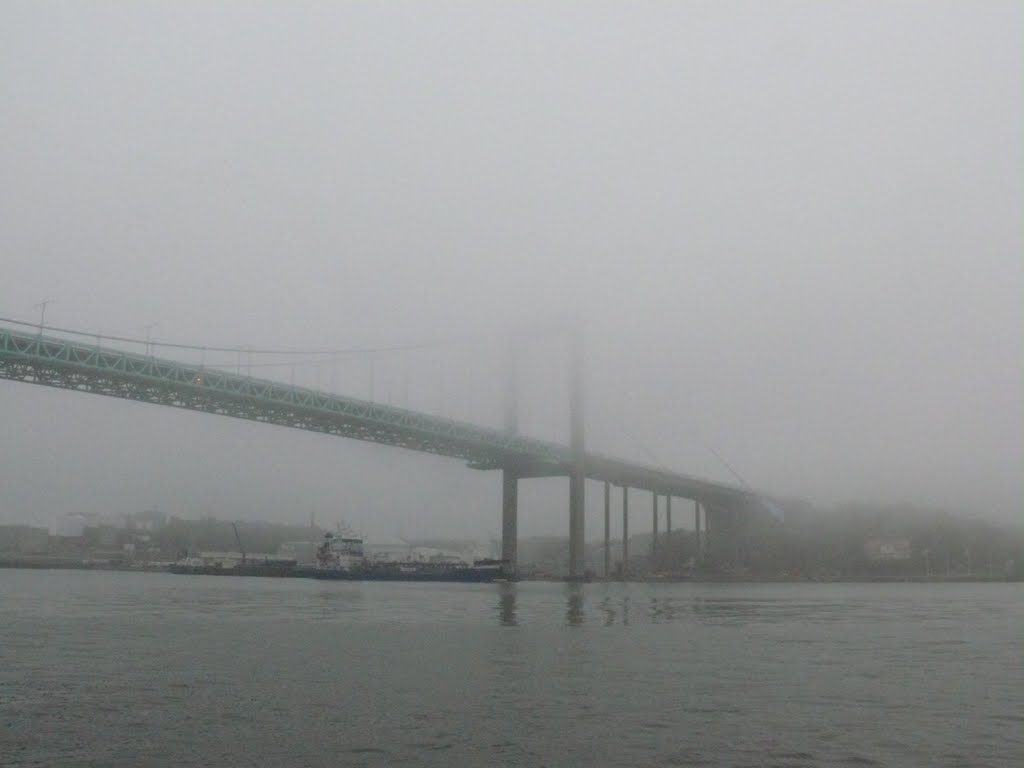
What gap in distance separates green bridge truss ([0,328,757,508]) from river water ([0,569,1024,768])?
24488 millimetres

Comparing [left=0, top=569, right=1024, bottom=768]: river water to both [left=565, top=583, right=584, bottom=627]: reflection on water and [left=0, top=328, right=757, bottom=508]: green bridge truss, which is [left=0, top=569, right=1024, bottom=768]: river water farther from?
[left=0, top=328, right=757, bottom=508]: green bridge truss

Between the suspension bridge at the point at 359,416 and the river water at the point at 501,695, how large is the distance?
82.0 ft

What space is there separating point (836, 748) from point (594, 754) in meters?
2.46

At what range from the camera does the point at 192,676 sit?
49.6 ft

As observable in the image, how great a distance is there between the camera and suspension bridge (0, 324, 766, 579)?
4778cm

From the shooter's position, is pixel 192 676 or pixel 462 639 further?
pixel 462 639

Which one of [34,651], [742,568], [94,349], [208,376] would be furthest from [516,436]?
[34,651]

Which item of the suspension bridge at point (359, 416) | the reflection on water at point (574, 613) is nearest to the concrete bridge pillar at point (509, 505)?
the suspension bridge at point (359, 416)

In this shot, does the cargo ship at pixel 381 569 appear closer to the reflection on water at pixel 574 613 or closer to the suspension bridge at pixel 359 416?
the suspension bridge at pixel 359 416

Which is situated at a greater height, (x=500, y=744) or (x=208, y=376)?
(x=208, y=376)

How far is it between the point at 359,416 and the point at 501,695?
150 ft

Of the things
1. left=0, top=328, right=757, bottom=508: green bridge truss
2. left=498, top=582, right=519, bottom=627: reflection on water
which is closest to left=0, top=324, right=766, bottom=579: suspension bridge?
left=0, top=328, right=757, bottom=508: green bridge truss

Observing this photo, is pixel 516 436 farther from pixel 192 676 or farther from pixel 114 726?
pixel 114 726

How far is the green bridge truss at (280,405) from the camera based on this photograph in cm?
4722
